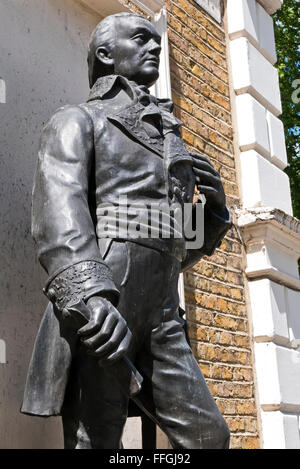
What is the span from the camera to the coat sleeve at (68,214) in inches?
85.7

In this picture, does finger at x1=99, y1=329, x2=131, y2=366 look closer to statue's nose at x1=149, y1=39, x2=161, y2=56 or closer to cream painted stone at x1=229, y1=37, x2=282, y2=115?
statue's nose at x1=149, y1=39, x2=161, y2=56

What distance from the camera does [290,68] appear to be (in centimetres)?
1067

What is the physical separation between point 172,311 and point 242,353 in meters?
2.34

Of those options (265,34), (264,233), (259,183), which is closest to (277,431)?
(264,233)

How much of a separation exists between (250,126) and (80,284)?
3.45m

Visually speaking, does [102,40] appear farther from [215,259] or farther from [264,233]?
[264,233]

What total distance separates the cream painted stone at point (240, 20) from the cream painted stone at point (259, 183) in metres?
0.96

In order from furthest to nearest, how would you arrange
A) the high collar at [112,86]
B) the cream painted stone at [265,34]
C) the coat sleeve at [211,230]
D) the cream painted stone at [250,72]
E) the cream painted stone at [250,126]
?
1. the cream painted stone at [265,34]
2. the cream painted stone at [250,72]
3. the cream painted stone at [250,126]
4. the coat sleeve at [211,230]
5. the high collar at [112,86]

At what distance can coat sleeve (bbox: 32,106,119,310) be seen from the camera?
7.14 feet

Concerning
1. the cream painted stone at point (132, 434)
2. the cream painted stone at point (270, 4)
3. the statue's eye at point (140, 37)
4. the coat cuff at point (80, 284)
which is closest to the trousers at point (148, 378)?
the coat cuff at point (80, 284)

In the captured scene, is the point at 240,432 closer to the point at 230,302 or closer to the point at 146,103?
the point at 230,302

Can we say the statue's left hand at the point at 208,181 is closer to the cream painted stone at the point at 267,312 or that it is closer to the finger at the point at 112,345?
the finger at the point at 112,345

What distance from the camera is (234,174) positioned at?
5242mm

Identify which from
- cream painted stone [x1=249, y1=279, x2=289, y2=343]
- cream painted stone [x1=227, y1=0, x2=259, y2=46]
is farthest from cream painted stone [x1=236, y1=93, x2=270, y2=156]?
cream painted stone [x1=249, y1=279, x2=289, y2=343]
